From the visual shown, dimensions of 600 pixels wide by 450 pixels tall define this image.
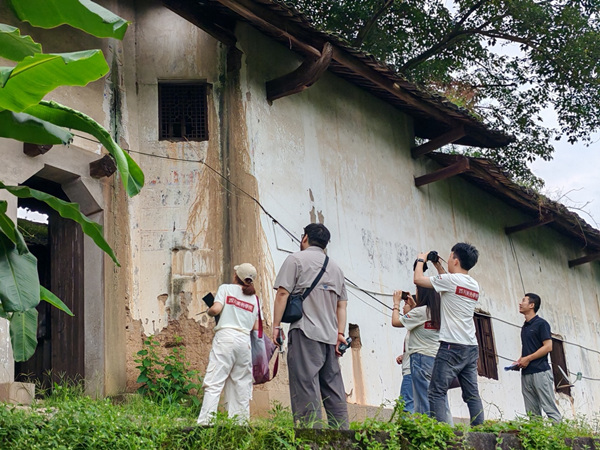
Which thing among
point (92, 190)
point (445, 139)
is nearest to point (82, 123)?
point (92, 190)

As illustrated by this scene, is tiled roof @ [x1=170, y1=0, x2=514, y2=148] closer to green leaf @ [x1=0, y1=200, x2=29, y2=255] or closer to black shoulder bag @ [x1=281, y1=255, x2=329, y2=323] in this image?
black shoulder bag @ [x1=281, y1=255, x2=329, y2=323]

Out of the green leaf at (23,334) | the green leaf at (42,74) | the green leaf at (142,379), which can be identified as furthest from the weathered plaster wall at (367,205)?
the green leaf at (42,74)

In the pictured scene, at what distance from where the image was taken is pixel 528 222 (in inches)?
620

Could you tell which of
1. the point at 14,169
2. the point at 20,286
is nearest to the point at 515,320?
the point at 14,169

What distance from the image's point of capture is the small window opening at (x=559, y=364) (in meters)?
15.5

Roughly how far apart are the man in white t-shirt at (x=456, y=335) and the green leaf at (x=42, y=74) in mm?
3582

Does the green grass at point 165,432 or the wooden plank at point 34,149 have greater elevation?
the wooden plank at point 34,149

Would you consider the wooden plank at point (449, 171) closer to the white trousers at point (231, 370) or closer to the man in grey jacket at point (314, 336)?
the man in grey jacket at point (314, 336)

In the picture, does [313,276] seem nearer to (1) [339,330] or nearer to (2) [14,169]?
(1) [339,330]

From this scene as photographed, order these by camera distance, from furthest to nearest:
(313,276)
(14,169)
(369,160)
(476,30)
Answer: (476,30)
(369,160)
(14,169)
(313,276)

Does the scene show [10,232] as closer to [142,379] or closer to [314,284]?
[314,284]

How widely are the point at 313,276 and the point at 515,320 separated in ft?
27.7

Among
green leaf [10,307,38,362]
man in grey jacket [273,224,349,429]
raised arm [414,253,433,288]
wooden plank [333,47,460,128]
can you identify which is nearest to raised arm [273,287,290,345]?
man in grey jacket [273,224,349,429]

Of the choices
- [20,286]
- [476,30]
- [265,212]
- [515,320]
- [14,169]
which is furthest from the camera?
[476,30]
